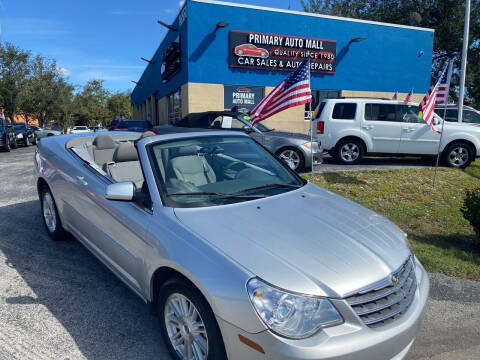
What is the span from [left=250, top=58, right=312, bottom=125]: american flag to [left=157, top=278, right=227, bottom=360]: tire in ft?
15.0

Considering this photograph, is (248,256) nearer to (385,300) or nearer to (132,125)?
(385,300)

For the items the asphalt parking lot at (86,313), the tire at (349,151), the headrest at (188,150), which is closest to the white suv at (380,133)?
the tire at (349,151)

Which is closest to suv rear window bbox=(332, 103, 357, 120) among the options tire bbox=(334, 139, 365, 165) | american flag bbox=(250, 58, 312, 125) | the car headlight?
tire bbox=(334, 139, 365, 165)

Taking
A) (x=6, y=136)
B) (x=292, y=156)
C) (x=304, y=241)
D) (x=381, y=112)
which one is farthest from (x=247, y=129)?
(x=6, y=136)

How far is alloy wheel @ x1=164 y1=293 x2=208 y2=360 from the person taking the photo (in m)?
2.22

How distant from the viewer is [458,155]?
9609mm

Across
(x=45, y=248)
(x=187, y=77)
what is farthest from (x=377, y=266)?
(x=187, y=77)

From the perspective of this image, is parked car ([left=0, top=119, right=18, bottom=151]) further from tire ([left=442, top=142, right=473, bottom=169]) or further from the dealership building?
tire ([left=442, top=142, right=473, bottom=169])

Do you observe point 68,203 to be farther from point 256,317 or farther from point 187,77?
point 187,77

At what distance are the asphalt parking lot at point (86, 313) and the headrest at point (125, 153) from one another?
1209 millimetres

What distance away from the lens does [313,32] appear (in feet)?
56.9

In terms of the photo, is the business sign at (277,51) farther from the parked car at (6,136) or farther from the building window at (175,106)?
the parked car at (6,136)

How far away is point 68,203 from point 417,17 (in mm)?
26085

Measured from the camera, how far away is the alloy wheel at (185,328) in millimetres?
2219
